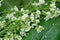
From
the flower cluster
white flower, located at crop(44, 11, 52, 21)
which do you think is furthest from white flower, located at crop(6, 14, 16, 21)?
white flower, located at crop(44, 11, 52, 21)

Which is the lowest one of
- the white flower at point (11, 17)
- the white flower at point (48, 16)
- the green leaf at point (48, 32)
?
the green leaf at point (48, 32)

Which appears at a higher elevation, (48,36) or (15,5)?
(15,5)

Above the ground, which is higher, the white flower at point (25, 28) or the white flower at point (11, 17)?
the white flower at point (11, 17)

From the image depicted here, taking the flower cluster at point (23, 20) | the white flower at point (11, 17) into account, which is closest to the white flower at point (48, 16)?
the flower cluster at point (23, 20)

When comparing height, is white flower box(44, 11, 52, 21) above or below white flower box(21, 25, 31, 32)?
above

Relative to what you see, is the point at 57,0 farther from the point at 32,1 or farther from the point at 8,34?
the point at 8,34

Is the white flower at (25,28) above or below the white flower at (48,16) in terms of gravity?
below

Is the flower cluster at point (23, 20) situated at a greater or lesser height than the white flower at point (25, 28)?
greater

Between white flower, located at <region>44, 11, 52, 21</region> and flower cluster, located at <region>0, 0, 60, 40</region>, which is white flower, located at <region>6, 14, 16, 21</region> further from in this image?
white flower, located at <region>44, 11, 52, 21</region>

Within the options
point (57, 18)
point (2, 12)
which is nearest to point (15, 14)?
point (2, 12)

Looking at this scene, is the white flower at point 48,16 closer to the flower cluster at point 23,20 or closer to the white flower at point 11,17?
the flower cluster at point 23,20

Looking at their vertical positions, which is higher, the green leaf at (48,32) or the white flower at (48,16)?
the white flower at (48,16)
